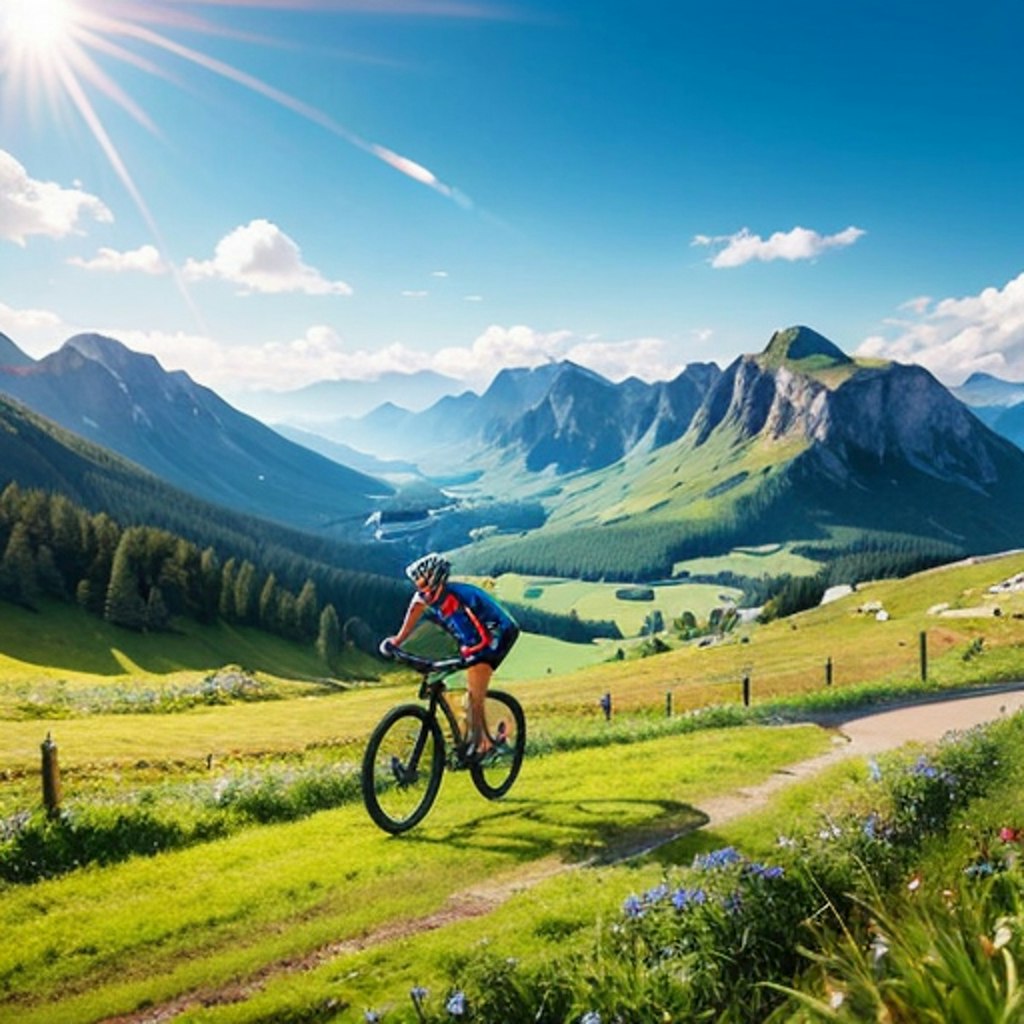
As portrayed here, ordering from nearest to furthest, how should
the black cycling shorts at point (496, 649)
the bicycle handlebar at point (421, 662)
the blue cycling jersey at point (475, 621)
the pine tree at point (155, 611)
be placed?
the bicycle handlebar at point (421, 662), the blue cycling jersey at point (475, 621), the black cycling shorts at point (496, 649), the pine tree at point (155, 611)

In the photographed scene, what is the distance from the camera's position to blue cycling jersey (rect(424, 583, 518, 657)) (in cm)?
1239

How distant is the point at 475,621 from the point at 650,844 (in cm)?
462

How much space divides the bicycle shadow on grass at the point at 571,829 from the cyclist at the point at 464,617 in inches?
92.9

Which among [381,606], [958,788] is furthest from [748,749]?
[381,606]

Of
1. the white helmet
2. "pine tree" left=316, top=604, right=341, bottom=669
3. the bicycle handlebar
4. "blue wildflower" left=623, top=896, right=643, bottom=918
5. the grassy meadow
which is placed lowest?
"pine tree" left=316, top=604, right=341, bottom=669

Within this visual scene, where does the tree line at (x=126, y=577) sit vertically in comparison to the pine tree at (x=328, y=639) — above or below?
above

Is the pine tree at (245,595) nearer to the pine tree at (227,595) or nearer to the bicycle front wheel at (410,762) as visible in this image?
the pine tree at (227,595)

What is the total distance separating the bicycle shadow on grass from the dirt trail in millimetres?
177

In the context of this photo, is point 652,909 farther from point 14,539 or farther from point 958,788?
point 14,539

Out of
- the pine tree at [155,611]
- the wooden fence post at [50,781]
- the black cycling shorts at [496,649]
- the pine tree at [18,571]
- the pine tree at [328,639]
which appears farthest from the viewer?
the pine tree at [328,639]

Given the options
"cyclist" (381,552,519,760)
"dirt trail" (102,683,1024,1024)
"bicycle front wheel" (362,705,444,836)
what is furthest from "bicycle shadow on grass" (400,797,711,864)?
"cyclist" (381,552,519,760)

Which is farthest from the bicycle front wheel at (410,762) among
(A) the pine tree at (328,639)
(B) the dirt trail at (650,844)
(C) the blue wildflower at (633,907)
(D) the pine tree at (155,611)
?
(A) the pine tree at (328,639)

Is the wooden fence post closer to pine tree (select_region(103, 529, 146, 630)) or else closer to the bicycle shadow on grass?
the bicycle shadow on grass

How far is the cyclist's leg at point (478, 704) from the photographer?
13.0 meters
